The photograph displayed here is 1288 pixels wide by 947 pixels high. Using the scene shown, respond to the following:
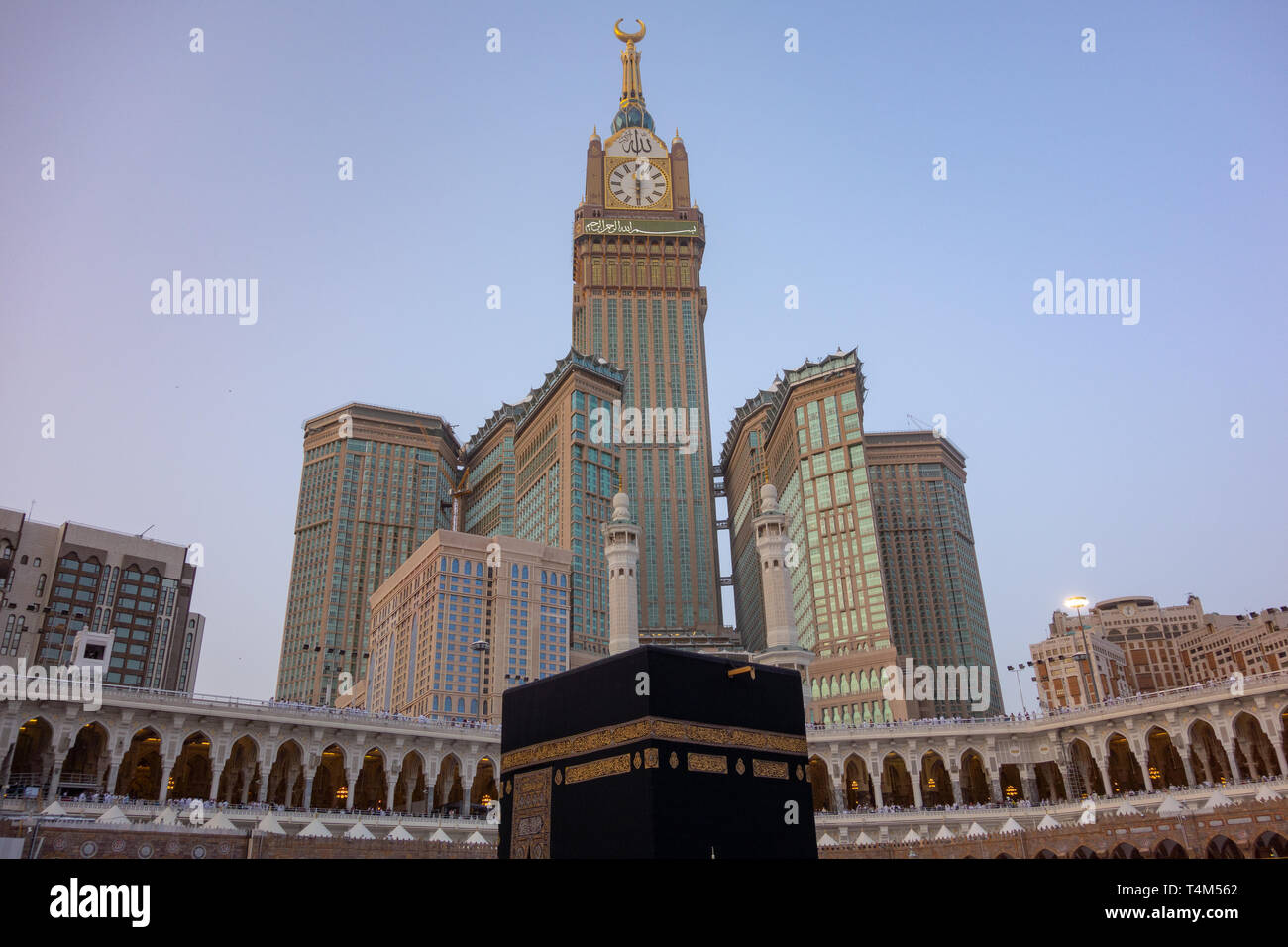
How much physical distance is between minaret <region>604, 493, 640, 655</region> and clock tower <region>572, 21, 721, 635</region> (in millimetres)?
42412

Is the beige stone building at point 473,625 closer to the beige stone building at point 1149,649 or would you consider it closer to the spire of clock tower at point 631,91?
the beige stone building at point 1149,649

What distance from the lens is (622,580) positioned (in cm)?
6538

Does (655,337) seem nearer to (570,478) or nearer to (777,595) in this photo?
(570,478)

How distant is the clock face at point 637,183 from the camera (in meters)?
133

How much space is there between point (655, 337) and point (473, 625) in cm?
5647

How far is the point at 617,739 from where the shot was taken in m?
15.6

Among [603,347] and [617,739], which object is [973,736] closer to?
[617,739]

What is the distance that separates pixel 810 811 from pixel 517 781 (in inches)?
214

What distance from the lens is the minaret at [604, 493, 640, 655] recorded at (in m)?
63.2

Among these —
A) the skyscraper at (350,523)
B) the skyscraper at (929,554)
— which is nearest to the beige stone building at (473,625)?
the skyscraper at (350,523)

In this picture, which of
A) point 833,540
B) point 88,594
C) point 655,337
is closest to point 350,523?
point 88,594

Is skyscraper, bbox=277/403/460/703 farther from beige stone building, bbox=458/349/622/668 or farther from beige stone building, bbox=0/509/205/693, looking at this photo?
beige stone building, bbox=0/509/205/693

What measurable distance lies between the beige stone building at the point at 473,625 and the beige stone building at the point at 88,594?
73.8ft
